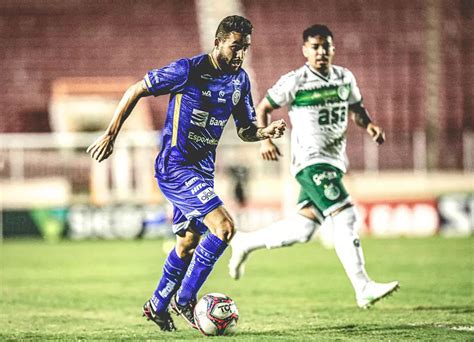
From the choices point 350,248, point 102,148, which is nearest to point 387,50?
point 350,248

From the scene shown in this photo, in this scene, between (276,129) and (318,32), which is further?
(318,32)

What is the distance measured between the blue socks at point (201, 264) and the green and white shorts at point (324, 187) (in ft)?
5.81

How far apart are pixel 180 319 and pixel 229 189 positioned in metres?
11.6

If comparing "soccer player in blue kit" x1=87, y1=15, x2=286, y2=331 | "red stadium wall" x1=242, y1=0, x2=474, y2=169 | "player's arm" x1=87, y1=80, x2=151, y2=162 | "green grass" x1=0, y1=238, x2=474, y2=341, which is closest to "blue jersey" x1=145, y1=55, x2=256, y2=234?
"soccer player in blue kit" x1=87, y1=15, x2=286, y2=331

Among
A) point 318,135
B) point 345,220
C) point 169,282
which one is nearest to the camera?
point 169,282

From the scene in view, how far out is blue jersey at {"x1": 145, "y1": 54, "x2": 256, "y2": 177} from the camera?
656 cm

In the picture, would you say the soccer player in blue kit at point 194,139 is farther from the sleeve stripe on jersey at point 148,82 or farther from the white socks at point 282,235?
the white socks at point 282,235

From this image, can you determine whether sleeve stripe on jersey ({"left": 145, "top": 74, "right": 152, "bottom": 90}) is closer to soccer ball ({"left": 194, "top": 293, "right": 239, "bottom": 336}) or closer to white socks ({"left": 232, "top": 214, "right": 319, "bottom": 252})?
soccer ball ({"left": 194, "top": 293, "right": 239, "bottom": 336})

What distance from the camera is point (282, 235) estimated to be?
845 centimetres

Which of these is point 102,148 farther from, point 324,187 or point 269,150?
point 324,187

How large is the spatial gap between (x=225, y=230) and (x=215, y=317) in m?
0.60

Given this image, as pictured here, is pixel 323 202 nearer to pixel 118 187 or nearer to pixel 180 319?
pixel 180 319

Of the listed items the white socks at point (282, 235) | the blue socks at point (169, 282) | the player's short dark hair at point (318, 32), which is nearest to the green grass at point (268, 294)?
the blue socks at point (169, 282)

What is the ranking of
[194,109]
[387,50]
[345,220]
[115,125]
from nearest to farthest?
1. [115,125]
2. [194,109]
3. [345,220]
4. [387,50]
